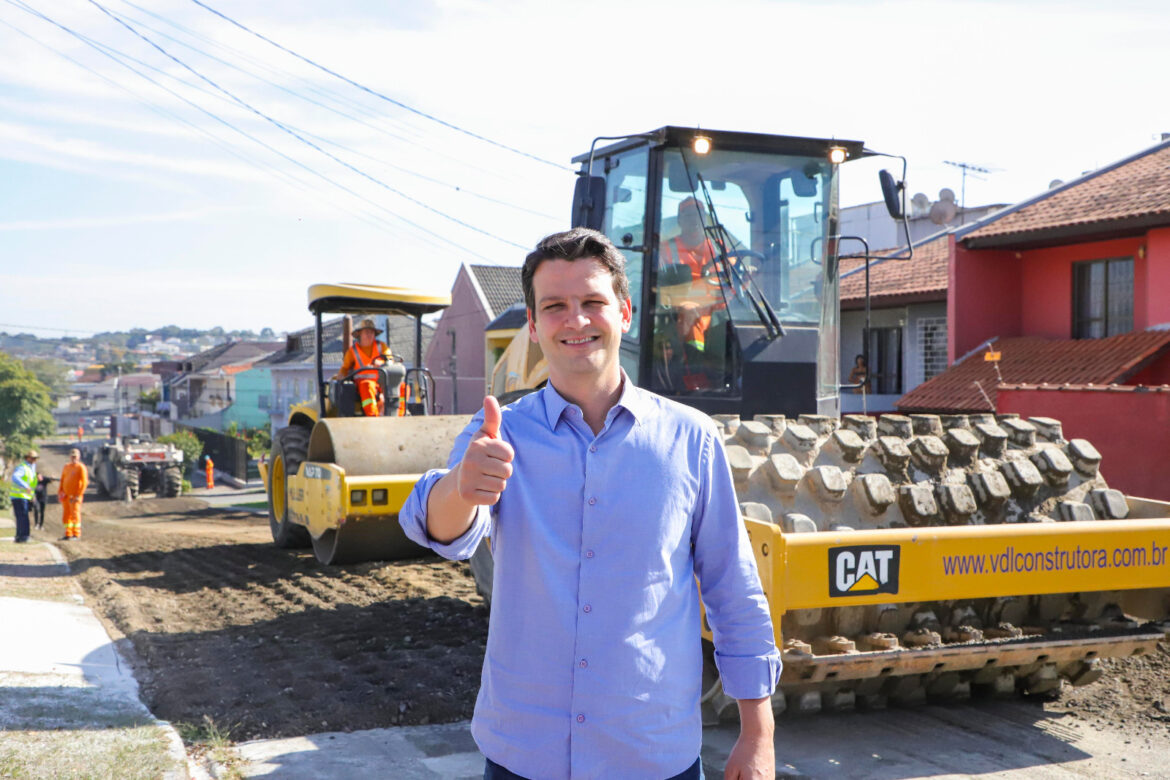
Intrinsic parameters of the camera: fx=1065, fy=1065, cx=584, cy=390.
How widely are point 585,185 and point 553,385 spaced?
3489mm

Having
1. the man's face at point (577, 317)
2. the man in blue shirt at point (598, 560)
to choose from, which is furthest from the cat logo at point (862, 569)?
the man's face at point (577, 317)

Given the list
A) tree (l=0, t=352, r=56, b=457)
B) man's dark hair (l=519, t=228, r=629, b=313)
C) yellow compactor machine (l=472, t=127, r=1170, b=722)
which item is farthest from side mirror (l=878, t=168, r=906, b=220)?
tree (l=0, t=352, r=56, b=457)

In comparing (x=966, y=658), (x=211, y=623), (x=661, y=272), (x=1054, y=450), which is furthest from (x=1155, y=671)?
(x=211, y=623)

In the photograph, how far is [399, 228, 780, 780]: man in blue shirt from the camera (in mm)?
2199

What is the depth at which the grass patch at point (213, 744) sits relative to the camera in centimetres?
470

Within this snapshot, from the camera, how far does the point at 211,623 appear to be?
26.4ft

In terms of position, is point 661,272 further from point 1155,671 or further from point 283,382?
point 283,382

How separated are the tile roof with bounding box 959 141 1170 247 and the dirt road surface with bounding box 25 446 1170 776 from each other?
1217 cm

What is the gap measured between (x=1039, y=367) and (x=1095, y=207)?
9.11ft

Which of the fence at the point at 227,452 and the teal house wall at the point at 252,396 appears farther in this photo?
the teal house wall at the point at 252,396

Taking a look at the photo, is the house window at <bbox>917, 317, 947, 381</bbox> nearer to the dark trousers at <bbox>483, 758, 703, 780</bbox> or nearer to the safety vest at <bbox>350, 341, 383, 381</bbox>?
the safety vest at <bbox>350, 341, 383, 381</bbox>

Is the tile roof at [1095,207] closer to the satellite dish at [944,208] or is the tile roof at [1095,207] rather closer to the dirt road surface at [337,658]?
the satellite dish at [944,208]

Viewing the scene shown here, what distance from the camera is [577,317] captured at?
229 centimetres

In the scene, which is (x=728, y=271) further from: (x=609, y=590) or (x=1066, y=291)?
(x=1066, y=291)
